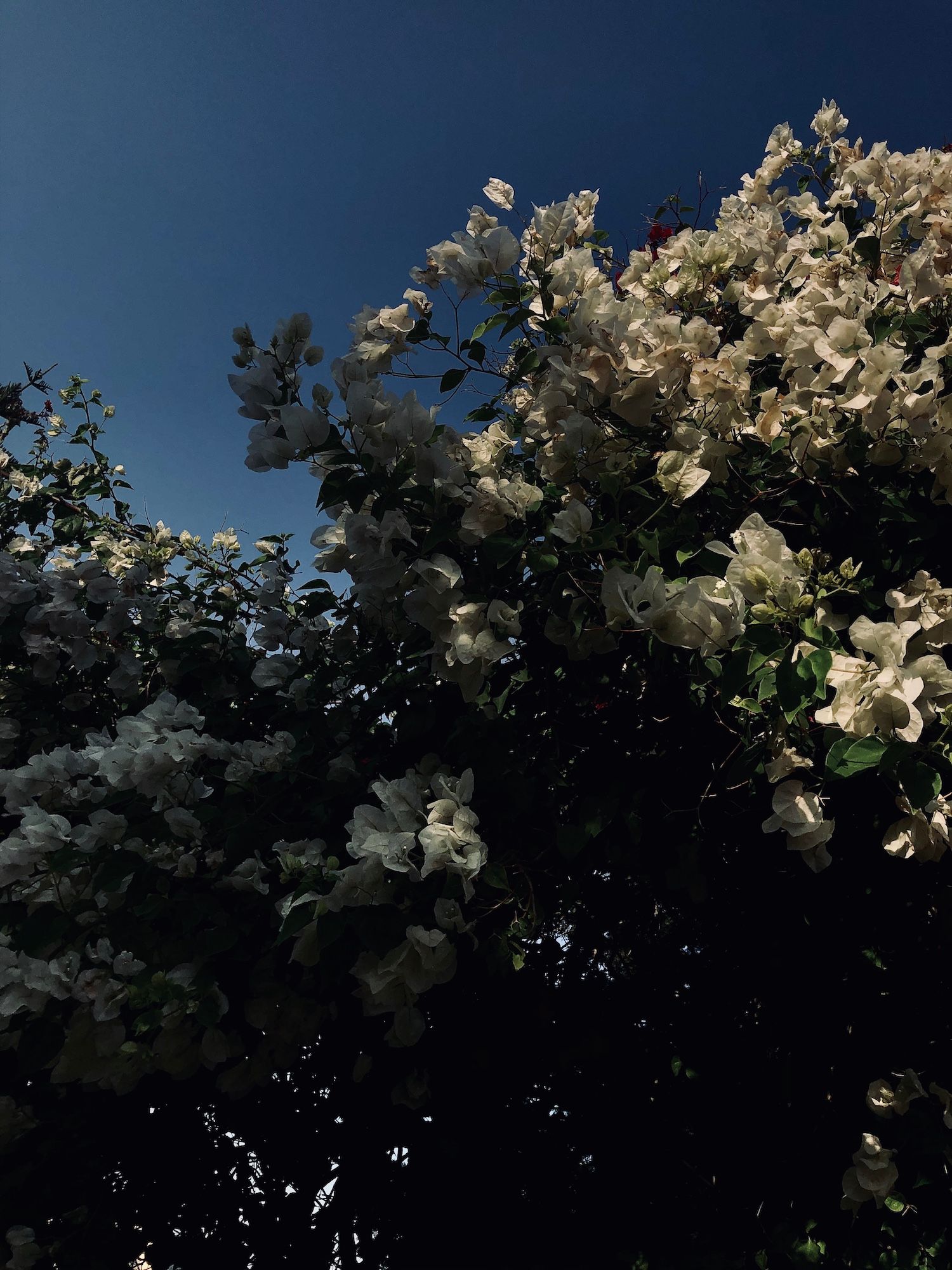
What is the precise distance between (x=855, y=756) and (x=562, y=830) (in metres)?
0.55

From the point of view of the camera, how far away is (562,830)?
1.44 meters

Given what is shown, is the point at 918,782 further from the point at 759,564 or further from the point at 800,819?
the point at 759,564

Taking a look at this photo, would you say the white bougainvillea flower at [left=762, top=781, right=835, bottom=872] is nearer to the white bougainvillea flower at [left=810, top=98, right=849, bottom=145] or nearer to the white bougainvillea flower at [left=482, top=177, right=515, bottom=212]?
the white bougainvillea flower at [left=482, top=177, right=515, bottom=212]

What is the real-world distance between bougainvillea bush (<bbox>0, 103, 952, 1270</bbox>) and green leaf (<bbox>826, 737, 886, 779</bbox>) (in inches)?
0.6

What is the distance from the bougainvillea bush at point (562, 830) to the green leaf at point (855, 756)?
1 centimetres

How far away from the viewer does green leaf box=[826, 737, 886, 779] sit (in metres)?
1.05

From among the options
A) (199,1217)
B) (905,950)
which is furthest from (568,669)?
(199,1217)

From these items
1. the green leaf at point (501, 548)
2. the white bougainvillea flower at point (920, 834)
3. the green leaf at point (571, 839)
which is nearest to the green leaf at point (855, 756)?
the white bougainvillea flower at point (920, 834)

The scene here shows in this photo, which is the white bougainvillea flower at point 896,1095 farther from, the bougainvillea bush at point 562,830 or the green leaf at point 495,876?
the green leaf at point 495,876

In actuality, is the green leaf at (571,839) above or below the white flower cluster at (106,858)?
below

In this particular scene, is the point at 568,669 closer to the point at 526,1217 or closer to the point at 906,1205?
the point at 906,1205

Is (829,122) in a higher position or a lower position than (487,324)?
higher

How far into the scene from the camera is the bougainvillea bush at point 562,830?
1.37 meters

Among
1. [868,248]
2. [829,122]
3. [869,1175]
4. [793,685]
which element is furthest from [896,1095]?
[829,122]
